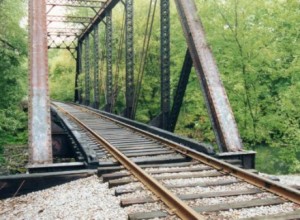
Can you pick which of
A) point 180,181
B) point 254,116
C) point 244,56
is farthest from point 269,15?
point 180,181

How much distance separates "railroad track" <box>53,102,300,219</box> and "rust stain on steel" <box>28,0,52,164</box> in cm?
83

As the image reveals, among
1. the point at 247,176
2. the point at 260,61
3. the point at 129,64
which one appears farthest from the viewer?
the point at 129,64

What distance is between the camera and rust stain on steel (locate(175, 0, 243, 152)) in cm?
759

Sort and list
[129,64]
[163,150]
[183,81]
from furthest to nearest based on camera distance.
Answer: [129,64] → [183,81] → [163,150]

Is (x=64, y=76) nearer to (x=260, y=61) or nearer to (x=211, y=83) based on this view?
(x=260, y=61)

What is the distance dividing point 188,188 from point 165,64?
708 centimetres

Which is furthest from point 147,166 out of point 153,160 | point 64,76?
point 64,76

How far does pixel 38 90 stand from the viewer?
7.53m

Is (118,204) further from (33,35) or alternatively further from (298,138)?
(298,138)

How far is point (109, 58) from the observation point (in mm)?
22016

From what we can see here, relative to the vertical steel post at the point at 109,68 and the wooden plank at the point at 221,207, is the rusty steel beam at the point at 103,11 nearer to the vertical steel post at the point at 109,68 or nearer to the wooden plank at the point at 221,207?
the vertical steel post at the point at 109,68

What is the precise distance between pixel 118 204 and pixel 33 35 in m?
4.96

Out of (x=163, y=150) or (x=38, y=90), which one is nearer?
(x=38, y=90)

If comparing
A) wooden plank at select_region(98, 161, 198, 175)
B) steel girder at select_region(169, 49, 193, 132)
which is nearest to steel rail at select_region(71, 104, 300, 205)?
wooden plank at select_region(98, 161, 198, 175)
